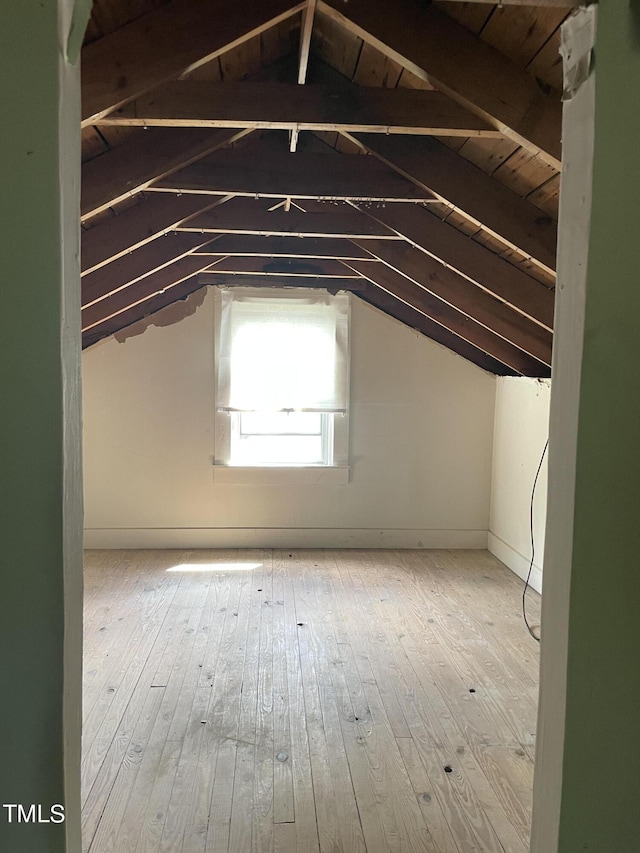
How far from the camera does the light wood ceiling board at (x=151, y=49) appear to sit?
1695 mm

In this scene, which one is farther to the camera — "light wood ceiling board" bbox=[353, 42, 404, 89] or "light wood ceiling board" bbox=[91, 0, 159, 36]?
"light wood ceiling board" bbox=[353, 42, 404, 89]

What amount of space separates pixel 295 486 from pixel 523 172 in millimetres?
3247

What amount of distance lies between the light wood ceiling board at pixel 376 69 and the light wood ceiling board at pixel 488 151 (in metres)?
0.35

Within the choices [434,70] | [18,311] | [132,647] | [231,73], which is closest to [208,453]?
[132,647]

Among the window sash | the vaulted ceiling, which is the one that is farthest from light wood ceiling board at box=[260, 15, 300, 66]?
the window sash

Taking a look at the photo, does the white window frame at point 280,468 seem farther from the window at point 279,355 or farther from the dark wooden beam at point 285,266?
the dark wooden beam at point 285,266

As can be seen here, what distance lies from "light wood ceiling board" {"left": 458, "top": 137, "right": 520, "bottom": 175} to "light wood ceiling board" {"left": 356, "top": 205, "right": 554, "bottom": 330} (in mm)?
519

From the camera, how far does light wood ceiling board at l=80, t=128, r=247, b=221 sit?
7.26 feet

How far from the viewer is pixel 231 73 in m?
2.26

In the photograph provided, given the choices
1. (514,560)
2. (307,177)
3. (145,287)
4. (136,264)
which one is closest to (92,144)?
(307,177)

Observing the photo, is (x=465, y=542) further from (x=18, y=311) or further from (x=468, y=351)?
(x=18, y=311)

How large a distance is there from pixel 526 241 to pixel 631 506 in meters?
1.78

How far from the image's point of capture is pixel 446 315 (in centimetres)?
417

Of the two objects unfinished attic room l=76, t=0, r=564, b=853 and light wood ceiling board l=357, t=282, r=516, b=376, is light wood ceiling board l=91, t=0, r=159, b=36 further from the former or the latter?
light wood ceiling board l=357, t=282, r=516, b=376
